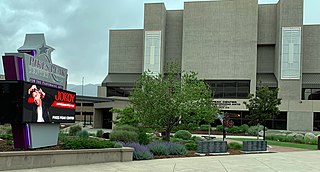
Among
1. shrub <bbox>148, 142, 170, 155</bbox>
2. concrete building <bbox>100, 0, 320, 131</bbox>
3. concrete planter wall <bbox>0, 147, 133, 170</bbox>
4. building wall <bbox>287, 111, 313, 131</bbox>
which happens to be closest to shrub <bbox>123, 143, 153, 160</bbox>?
concrete planter wall <bbox>0, 147, 133, 170</bbox>

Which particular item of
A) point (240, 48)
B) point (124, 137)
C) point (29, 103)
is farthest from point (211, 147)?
point (240, 48)

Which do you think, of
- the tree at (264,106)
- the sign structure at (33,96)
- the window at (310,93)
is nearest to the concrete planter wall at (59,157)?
the sign structure at (33,96)

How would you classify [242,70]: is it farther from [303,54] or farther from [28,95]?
[28,95]

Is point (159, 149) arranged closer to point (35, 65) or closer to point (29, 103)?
point (29, 103)

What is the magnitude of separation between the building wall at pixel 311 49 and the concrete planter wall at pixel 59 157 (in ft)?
187

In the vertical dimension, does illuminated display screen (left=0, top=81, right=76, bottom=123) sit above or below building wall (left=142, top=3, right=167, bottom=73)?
below

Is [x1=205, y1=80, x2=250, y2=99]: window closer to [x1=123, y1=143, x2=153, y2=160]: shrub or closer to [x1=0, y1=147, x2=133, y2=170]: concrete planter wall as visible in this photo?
[x1=123, y1=143, x2=153, y2=160]: shrub

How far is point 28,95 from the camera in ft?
42.4

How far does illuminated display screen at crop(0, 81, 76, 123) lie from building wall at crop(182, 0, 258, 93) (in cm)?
5013

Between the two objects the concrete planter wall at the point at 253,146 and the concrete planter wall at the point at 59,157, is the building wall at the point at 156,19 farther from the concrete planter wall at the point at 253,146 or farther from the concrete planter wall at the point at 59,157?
the concrete planter wall at the point at 59,157

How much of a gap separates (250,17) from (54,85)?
5225 cm

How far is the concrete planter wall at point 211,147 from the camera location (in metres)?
18.0

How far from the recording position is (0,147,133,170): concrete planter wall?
11284mm

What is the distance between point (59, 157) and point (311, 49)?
60.8 m
